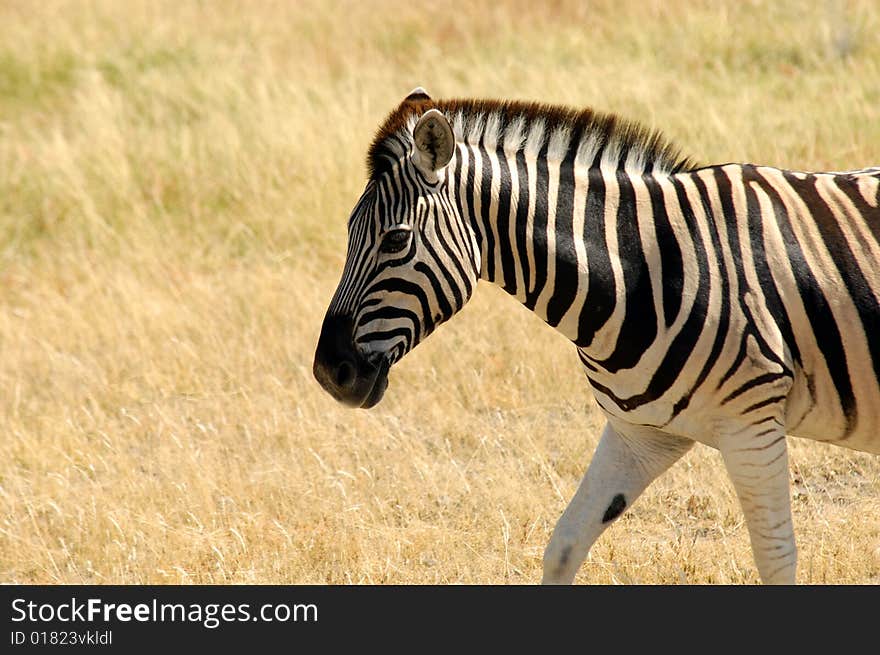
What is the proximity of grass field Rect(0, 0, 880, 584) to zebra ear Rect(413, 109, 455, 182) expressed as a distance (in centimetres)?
199

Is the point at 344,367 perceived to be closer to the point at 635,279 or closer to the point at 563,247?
the point at 563,247

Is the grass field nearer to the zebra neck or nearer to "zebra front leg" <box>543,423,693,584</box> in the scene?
"zebra front leg" <box>543,423,693,584</box>

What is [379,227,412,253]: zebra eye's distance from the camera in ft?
12.7

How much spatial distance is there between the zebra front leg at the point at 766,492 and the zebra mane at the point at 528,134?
1.03 meters

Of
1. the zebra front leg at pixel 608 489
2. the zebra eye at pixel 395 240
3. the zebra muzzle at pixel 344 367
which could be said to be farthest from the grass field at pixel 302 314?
the zebra eye at pixel 395 240

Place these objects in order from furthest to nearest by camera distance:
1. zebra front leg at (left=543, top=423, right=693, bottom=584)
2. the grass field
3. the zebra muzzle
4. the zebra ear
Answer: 1. the grass field
2. zebra front leg at (left=543, top=423, right=693, bottom=584)
3. the zebra muzzle
4. the zebra ear

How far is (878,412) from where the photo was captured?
4.08 metres

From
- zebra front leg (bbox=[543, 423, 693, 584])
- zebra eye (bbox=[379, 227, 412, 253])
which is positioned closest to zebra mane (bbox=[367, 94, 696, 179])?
zebra eye (bbox=[379, 227, 412, 253])

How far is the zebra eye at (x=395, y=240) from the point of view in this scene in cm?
386

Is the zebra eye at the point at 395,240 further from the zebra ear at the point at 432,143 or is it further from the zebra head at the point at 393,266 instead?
the zebra ear at the point at 432,143

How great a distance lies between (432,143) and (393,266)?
1.39 feet

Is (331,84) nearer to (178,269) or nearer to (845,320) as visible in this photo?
(178,269)

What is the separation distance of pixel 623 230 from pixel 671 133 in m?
5.83

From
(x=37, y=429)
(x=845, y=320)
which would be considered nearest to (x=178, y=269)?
(x=37, y=429)
